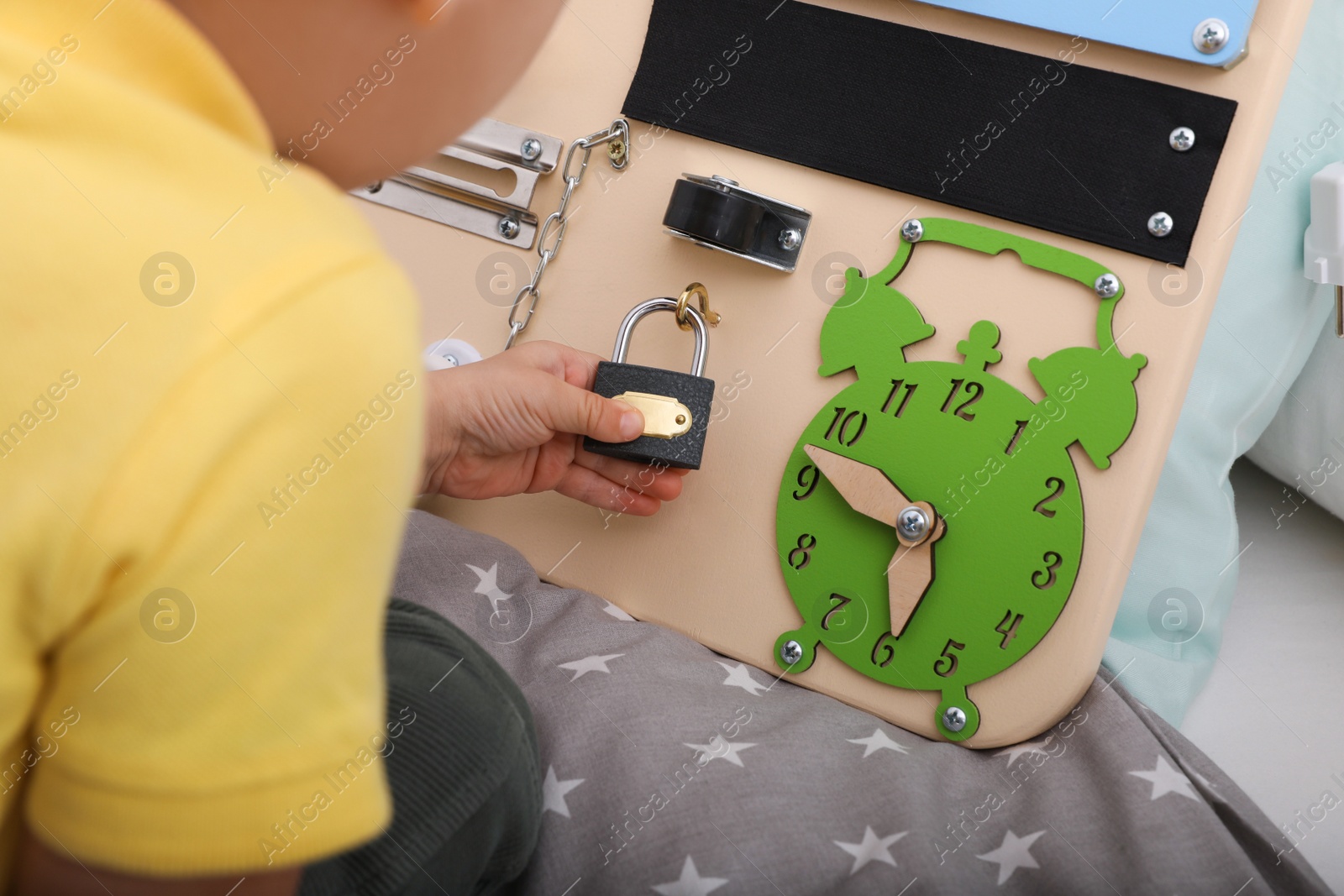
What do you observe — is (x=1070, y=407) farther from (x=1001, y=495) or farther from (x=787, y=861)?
(x=787, y=861)

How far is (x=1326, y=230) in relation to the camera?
684 millimetres

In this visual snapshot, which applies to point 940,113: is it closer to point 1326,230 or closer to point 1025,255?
point 1025,255

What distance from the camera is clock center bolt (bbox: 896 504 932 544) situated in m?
0.65

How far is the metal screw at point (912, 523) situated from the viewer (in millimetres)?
649

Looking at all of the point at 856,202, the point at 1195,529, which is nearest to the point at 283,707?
the point at 856,202

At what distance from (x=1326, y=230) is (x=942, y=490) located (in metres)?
0.33

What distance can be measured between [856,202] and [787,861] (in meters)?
0.46

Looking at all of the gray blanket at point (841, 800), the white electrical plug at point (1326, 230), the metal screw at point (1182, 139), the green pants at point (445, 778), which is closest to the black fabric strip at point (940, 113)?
the metal screw at point (1182, 139)

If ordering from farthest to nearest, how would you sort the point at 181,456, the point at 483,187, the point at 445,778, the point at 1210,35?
the point at 483,187
the point at 1210,35
the point at 445,778
the point at 181,456

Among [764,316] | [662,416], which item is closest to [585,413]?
[662,416]

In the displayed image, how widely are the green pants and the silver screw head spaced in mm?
599

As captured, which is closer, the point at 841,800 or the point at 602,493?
the point at 841,800

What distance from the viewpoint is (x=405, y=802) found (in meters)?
0.48

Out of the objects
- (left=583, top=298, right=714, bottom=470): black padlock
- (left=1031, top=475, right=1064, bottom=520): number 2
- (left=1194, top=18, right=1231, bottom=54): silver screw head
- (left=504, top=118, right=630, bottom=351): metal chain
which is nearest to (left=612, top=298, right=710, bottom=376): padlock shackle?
(left=583, top=298, right=714, bottom=470): black padlock
